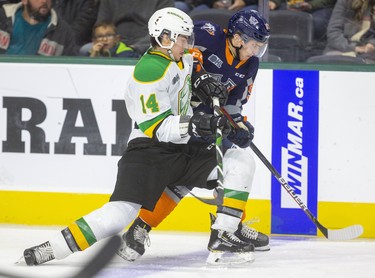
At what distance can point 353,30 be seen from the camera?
504 centimetres

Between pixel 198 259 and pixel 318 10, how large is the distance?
176 centimetres

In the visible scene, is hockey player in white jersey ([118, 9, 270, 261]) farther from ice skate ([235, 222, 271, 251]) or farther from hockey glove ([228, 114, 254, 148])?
ice skate ([235, 222, 271, 251])

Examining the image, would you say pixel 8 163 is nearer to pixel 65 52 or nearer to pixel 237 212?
pixel 65 52

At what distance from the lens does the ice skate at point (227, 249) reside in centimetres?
405

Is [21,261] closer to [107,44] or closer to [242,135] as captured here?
[242,135]

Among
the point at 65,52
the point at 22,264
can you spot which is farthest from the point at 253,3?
the point at 22,264

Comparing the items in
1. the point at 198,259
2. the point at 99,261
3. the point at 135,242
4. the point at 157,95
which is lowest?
the point at 198,259

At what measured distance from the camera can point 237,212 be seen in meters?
4.01

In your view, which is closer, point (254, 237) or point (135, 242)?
point (135, 242)

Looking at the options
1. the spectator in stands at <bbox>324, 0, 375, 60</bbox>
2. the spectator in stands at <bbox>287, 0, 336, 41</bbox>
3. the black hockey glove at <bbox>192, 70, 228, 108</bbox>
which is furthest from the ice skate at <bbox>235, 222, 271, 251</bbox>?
the spectator in stands at <bbox>287, 0, 336, 41</bbox>

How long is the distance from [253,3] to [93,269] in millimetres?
3736

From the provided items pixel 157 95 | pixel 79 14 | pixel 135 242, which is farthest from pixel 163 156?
pixel 79 14

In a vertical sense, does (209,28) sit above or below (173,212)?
above

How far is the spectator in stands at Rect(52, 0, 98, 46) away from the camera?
17.3 ft
